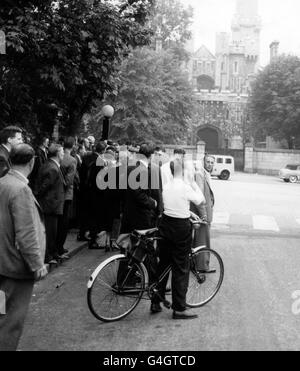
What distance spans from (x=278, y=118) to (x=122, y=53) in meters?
43.1

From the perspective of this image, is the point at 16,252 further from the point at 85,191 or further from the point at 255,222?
the point at 255,222

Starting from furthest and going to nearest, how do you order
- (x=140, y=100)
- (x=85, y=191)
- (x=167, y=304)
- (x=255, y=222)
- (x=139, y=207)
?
(x=140, y=100), (x=255, y=222), (x=85, y=191), (x=139, y=207), (x=167, y=304)

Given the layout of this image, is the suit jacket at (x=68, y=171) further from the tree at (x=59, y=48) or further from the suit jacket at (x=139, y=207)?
the suit jacket at (x=139, y=207)

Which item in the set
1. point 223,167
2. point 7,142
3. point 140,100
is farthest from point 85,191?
point 223,167

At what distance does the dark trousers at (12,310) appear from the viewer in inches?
162

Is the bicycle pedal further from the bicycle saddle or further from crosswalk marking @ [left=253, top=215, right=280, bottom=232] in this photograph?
crosswalk marking @ [left=253, top=215, right=280, bottom=232]

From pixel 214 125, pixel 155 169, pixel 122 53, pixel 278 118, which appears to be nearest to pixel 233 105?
pixel 214 125

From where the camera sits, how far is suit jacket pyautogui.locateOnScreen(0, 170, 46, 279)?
4066mm

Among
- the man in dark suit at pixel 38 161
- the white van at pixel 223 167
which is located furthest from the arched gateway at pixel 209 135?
the man in dark suit at pixel 38 161

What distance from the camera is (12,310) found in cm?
414

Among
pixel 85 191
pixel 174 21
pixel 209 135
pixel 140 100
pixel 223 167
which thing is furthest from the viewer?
pixel 209 135

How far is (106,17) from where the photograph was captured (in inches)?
406

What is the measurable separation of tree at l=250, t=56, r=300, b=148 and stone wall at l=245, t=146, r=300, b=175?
150 inches

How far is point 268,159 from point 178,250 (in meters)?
46.3
